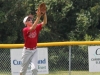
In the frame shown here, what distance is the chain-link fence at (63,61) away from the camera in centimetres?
1188

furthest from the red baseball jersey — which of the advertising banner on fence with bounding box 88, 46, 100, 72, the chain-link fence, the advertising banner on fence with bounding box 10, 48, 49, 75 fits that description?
the advertising banner on fence with bounding box 88, 46, 100, 72

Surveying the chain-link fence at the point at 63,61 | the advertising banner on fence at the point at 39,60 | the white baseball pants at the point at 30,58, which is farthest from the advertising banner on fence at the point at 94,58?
the white baseball pants at the point at 30,58

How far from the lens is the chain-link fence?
468 inches

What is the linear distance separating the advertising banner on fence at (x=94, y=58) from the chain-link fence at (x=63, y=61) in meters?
0.29

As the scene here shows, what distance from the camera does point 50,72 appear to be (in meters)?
11.9

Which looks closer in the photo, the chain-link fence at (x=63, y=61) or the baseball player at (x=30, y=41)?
the baseball player at (x=30, y=41)

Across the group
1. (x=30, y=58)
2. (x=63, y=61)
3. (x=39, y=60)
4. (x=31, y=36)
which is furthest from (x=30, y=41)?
(x=63, y=61)

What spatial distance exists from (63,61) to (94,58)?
3.46 feet

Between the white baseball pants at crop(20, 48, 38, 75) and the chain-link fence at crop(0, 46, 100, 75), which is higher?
the white baseball pants at crop(20, 48, 38, 75)

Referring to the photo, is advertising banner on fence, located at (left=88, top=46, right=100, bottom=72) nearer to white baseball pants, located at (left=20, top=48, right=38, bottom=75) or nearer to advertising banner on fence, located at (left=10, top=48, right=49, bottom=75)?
advertising banner on fence, located at (left=10, top=48, right=49, bottom=75)

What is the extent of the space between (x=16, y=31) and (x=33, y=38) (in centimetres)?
830

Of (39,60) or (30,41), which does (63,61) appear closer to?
(39,60)

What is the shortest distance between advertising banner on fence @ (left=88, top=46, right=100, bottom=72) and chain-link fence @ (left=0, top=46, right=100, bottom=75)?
0.95ft

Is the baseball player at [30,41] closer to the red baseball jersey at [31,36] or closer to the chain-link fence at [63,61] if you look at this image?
the red baseball jersey at [31,36]
